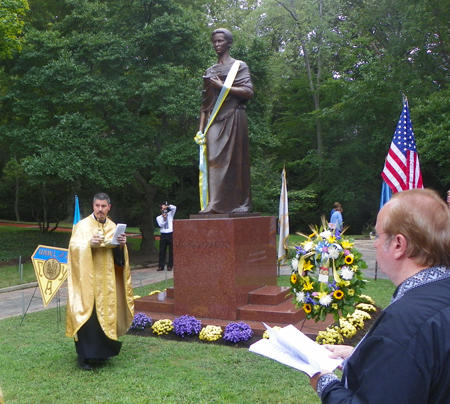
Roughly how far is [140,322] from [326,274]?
11.0ft

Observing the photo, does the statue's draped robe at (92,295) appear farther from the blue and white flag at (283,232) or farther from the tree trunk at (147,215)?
the tree trunk at (147,215)

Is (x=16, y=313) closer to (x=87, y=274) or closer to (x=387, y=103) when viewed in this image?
(x=87, y=274)

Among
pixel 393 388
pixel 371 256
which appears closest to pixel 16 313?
pixel 393 388

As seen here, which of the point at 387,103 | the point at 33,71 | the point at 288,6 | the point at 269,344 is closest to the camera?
the point at 269,344

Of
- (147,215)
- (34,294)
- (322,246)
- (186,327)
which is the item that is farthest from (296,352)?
(147,215)

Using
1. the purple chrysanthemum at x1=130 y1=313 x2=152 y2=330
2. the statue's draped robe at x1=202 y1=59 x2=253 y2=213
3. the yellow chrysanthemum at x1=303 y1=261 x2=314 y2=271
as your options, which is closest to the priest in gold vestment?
the purple chrysanthemum at x1=130 y1=313 x2=152 y2=330

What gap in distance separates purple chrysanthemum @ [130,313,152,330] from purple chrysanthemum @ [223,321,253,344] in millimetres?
1407

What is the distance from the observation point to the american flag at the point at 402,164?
9648 millimetres

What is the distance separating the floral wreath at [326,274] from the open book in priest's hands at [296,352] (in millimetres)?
3126

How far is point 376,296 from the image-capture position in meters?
9.96

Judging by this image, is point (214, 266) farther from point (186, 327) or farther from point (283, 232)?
point (283, 232)

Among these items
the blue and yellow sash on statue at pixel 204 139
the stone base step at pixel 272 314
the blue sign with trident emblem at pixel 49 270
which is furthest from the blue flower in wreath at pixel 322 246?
the blue sign with trident emblem at pixel 49 270

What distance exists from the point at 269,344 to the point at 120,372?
3.91 m

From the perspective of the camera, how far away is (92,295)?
5.71 metres
